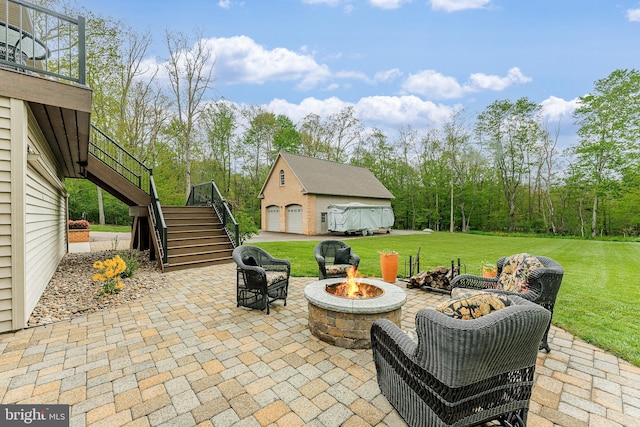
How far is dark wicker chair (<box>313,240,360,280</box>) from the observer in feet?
16.0

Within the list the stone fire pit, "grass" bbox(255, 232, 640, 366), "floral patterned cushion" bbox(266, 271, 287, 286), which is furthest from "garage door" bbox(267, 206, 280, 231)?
the stone fire pit

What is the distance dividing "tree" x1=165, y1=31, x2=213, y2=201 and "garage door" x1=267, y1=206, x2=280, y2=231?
6253 millimetres

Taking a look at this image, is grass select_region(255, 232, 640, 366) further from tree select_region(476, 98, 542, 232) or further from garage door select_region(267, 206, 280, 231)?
tree select_region(476, 98, 542, 232)

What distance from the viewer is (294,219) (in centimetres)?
1855

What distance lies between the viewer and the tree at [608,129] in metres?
17.4

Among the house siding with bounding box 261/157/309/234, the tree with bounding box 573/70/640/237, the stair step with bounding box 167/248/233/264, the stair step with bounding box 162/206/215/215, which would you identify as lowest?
the stair step with bounding box 167/248/233/264

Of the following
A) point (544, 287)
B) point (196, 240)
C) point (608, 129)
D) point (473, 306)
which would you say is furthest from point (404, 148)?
point (473, 306)

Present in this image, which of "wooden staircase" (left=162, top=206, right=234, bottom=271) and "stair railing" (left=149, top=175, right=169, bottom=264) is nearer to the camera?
"stair railing" (left=149, top=175, right=169, bottom=264)

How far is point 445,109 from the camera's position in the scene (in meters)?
23.5

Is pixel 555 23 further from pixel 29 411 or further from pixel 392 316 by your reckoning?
pixel 29 411

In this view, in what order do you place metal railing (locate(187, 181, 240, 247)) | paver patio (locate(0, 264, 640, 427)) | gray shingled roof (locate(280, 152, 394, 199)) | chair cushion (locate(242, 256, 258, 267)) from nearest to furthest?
paver patio (locate(0, 264, 640, 427)) → chair cushion (locate(242, 256, 258, 267)) → metal railing (locate(187, 181, 240, 247)) → gray shingled roof (locate(280, 152, 394, 199))

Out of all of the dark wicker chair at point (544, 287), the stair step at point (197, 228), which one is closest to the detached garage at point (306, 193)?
the stair step at point (197, 228)

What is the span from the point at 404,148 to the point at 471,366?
28249mm

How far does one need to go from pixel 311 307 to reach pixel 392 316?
0.97m
